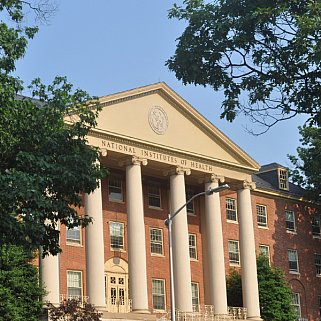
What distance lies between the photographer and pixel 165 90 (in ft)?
178

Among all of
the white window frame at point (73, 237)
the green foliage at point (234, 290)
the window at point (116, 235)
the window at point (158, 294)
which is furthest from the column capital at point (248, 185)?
the white window frame at point (73, 237)

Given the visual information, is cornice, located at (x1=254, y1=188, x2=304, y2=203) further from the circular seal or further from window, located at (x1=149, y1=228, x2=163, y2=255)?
the circular seal

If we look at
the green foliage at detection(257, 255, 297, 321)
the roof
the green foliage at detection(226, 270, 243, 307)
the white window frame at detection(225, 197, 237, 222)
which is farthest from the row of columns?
the roof

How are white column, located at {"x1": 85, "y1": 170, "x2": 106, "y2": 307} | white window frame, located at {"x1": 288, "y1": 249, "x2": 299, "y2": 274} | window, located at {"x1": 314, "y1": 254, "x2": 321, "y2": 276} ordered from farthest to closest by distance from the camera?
window, located at {"x1": 314, "y1": 254, "x2": 321, "y2": 276}
white window frame, located at {"x1": 288, "y1": 249, "x2": 299, "y2": 274}
white column, located at {"x1": 85, "y1": 170, "x2": 106, "y2": 307}

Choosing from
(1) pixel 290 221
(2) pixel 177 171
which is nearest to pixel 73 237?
(2) pixel 177 171

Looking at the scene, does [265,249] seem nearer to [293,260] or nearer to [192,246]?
[293,260]

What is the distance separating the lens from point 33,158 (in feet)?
81.3

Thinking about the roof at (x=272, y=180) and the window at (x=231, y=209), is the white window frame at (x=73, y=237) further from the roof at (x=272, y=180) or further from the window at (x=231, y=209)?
the roof at (x=272, y=180)

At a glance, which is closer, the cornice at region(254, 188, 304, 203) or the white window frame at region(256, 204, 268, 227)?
the white window frame at region(256, 204, 268, 227)

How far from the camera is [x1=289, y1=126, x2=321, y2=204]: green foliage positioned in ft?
212

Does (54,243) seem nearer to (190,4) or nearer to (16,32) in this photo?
(16,32)

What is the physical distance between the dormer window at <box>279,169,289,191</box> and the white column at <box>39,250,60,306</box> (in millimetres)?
30392

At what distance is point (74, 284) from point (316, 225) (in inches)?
1082

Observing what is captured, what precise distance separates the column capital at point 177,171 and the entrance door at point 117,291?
7.38m
